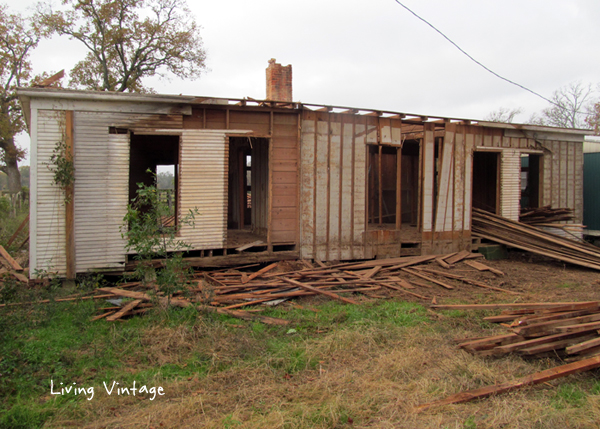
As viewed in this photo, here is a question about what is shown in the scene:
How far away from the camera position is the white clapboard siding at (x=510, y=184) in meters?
13.0

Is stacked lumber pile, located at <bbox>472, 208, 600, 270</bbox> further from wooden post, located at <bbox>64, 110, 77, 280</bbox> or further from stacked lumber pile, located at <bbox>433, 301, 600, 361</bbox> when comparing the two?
wooden post, located at <bbox>64, 110, 77, 280</bbox>

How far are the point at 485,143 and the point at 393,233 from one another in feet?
13.9

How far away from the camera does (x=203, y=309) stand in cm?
668

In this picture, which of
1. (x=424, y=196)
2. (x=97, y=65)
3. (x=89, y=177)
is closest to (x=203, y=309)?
(x=89, y=177)

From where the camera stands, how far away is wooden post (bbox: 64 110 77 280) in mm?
8445

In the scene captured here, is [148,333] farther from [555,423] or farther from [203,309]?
[555,423]

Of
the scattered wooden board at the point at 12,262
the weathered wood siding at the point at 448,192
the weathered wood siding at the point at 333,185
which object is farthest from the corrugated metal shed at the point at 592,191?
the scattered wooden board at the point at 12,262

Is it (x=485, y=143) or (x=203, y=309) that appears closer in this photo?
(x=203, y=309)

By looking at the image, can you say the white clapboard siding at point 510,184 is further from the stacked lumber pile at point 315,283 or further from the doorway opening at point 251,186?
the doorway opening at point 251,186

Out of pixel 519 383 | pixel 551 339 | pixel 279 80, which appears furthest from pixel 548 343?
pixel 279 80

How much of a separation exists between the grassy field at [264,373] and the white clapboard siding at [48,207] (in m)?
1.57

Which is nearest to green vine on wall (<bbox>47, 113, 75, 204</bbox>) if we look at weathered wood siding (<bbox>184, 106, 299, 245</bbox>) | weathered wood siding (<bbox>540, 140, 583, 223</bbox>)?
weathered wood siding (<bbox>184, 106, 299, 245</bbox>)

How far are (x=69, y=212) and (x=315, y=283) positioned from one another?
199 inches

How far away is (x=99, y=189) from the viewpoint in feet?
28.6
